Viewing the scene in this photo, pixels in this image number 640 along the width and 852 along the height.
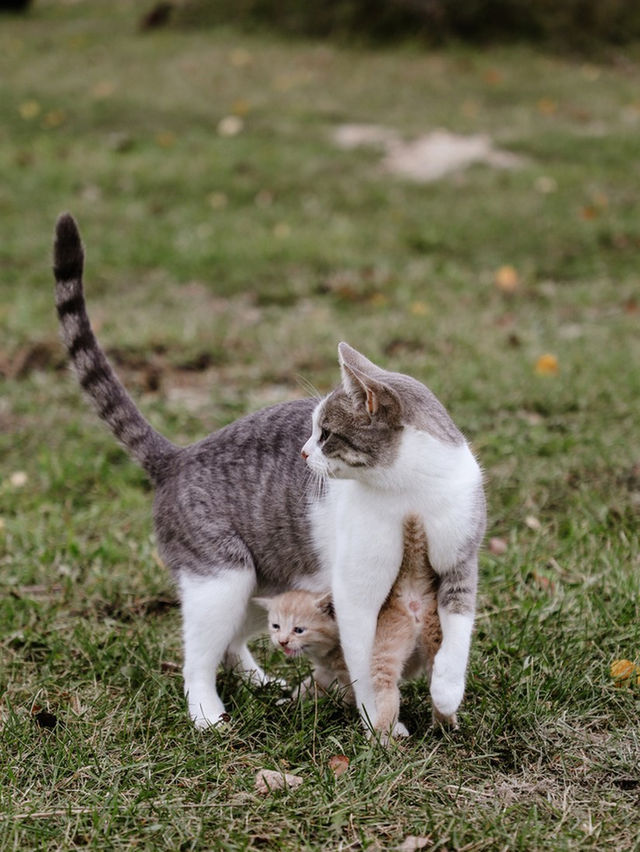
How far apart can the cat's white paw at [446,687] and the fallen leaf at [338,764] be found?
295 millimetres

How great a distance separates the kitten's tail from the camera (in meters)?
3.21

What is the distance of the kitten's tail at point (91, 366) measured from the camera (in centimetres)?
321

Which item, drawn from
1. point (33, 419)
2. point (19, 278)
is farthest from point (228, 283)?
point (33, 419)

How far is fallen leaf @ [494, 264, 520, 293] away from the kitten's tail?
13.9ft

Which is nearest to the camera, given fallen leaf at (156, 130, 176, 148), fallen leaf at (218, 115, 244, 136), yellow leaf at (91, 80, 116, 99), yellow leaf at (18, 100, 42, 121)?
fallen leaf at (156, 130, 176, 148)

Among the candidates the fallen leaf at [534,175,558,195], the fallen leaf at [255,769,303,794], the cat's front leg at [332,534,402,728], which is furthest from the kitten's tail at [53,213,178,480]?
the fallen leaf at [534,175,558,195]

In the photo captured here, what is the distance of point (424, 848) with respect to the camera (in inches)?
92.0

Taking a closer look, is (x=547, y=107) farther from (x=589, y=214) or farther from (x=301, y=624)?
(x=301, y=624)

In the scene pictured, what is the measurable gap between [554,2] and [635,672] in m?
11.2

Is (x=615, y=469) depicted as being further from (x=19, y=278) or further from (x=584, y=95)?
(x=584, y=95)

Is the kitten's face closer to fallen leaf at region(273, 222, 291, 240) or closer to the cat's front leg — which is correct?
the cat's front leg

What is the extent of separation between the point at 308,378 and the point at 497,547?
2.00 meters

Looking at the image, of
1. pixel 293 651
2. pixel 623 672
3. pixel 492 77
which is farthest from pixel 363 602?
pixel 492 77

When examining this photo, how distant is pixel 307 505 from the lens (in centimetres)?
303
